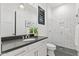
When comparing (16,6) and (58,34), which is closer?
(16,6)

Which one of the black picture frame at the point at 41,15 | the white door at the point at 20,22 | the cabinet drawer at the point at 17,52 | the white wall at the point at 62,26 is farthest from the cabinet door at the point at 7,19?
the white wall at the point at 62,26

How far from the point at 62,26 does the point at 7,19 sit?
7.26 feet

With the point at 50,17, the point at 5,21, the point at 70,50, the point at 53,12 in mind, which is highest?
the point at 53,12

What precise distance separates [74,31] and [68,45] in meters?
0.65

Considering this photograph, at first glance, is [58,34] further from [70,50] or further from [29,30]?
[29,30]

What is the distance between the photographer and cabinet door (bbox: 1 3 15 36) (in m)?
1.49

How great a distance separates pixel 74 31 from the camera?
2867mm

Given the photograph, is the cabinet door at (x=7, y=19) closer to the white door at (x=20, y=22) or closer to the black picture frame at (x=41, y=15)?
the white door at (x=20, y=22)

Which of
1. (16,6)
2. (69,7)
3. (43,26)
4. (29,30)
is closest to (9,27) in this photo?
(16,6)

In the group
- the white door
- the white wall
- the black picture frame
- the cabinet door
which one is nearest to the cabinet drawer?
the cabinet door

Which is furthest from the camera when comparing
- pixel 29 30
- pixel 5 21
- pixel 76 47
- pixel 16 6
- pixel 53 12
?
pixel 53 12

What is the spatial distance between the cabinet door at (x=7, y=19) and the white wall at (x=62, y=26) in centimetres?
180

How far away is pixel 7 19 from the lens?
5.14 feet

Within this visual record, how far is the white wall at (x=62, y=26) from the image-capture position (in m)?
2.93
